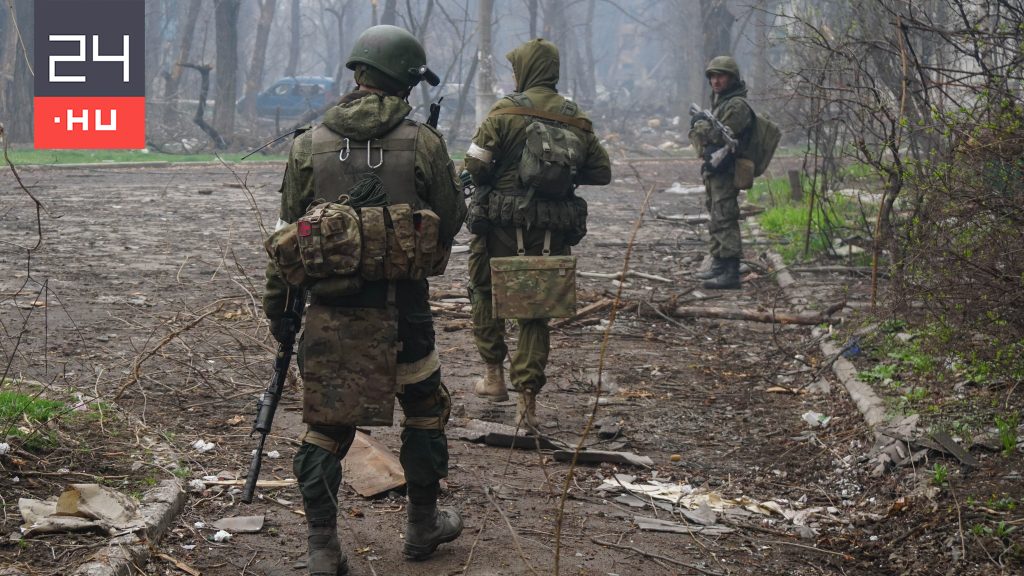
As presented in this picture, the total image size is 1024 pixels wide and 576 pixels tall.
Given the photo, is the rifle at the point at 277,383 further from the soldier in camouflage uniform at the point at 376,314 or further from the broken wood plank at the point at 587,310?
the broken wood plank at the point at 587,310

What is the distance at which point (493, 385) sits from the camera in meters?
6.75

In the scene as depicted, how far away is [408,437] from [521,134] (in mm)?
2474

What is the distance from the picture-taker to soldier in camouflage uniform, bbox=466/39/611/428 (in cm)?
618

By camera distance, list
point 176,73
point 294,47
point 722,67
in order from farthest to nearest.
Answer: point 294,47 → point 176,73 → point 722,67

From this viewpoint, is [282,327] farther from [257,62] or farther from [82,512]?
[257,62]

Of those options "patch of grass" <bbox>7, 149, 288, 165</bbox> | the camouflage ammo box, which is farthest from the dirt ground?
"patch of grass" <bbox>7, 149, 288, 165</bbox>

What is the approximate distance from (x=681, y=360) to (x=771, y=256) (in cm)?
461

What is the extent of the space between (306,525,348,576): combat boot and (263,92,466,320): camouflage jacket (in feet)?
2.54

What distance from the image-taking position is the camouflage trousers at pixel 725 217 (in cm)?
1087

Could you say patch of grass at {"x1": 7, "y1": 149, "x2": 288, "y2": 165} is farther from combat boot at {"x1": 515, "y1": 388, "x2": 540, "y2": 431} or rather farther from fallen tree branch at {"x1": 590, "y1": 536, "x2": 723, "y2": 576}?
fallen tree branch at {"x1": 590, "y1": 536, "x2": 723, "y2": 576}

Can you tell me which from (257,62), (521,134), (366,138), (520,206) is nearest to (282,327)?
(366,138)

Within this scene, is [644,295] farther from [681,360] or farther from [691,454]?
[691,454]

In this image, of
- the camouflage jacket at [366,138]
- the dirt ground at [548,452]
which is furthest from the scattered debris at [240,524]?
the camouflage jacket at [366,138]

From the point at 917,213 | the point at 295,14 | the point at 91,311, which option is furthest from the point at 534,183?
the point at 295,14
